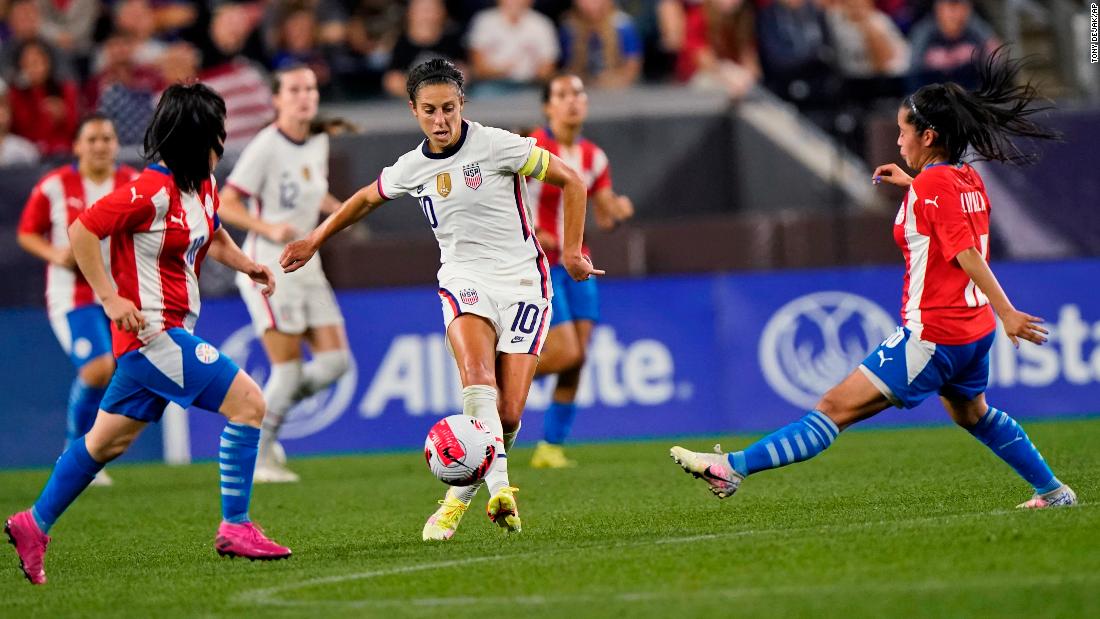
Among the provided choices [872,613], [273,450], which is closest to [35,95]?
[273,450]

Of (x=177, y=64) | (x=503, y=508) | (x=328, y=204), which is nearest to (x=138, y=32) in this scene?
(x=177, y=64)

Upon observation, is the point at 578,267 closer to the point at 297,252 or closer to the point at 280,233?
the point at 297,252

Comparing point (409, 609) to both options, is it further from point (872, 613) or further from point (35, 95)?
point (35, 95)

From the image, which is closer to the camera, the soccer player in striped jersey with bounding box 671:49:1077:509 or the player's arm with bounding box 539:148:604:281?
the soccer player in striped jersey with bounding box 671:49:1077:509

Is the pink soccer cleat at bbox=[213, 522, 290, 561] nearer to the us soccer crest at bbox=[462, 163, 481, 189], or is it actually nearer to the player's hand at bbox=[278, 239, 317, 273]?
the player's hand at bbox=[278, 239, 317, 273]

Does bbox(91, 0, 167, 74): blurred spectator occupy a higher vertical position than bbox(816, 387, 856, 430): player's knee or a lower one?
higher

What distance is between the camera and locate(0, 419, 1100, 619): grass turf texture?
209 inches

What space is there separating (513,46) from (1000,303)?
35.5 ft

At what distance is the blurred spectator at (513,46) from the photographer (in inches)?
664

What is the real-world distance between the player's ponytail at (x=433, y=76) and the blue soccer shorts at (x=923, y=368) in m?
2.10

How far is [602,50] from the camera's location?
56.0 ft

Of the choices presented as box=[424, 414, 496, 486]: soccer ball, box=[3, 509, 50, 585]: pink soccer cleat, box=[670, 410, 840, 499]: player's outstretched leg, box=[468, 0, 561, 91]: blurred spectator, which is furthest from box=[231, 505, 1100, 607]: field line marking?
box=[468, 0, 561, 91]: blurred spectator

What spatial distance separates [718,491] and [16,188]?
8745mm

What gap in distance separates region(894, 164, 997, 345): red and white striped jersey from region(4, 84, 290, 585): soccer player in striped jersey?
2.74 m
